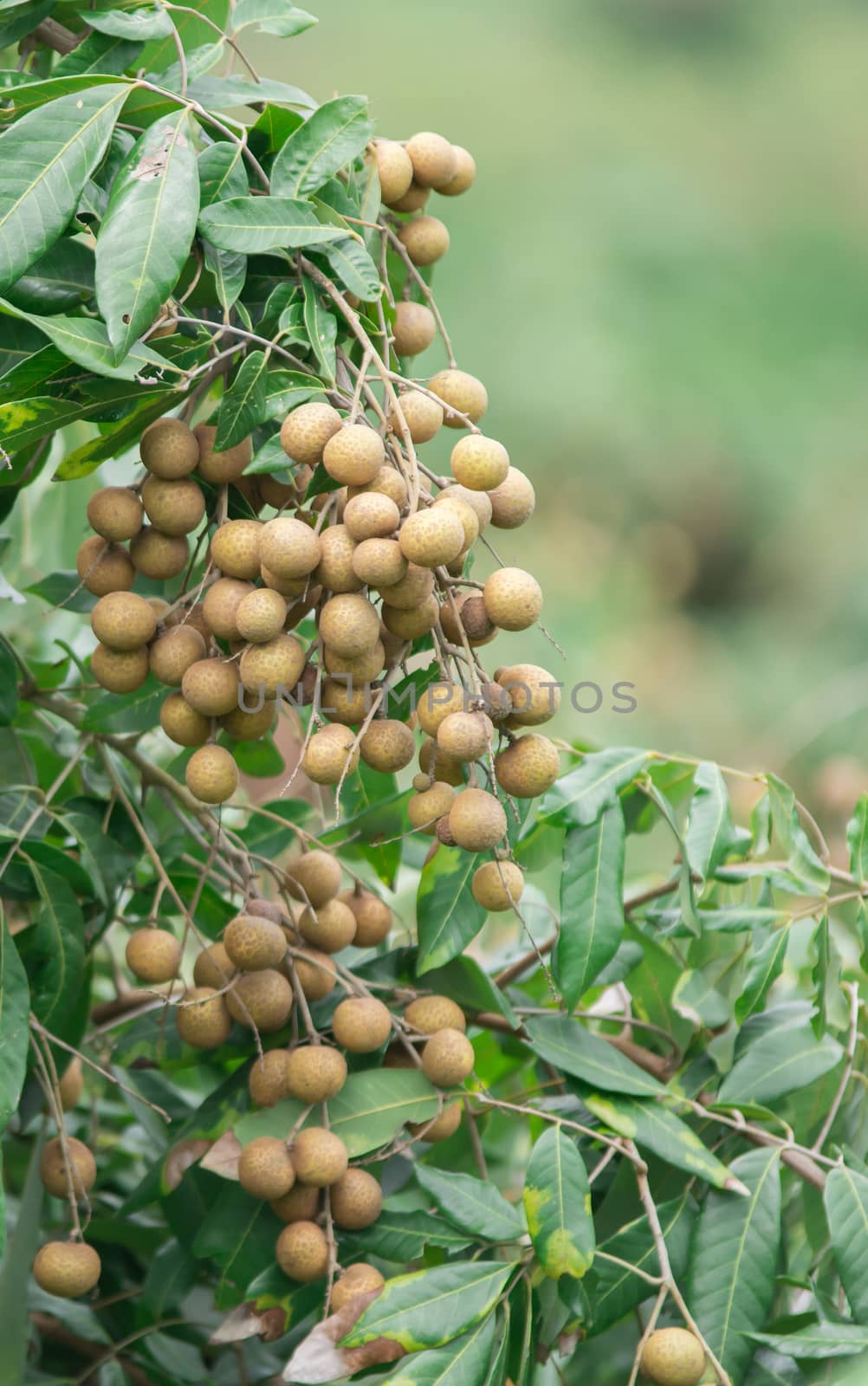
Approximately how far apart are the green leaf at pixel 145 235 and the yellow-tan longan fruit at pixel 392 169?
119mm

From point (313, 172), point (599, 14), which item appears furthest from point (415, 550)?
point (599, 14)

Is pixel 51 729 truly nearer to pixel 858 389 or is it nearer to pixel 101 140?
pixel 101 140

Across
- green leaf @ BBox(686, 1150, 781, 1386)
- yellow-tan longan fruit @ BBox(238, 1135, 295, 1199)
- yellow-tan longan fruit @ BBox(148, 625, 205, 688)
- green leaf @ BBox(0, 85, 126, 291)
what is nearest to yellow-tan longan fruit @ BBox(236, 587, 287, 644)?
yellow-tan longan fruit @ BBox(148, 625, 205, 688)

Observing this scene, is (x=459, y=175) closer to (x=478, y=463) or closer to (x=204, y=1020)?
(x=478, y=463)

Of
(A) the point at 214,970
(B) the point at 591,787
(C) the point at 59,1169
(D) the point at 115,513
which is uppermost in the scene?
(D) the point at 115,513

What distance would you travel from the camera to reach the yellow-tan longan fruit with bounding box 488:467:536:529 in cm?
62

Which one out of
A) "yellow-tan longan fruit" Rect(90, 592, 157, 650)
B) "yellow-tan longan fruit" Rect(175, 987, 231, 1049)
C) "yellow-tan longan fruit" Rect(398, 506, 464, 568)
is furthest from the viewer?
"yellow-tan longan fruit" Rect(175, 987, 231, 1049)

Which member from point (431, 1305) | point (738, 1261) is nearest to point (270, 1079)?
point (431, 1305)

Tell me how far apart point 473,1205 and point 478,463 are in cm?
35

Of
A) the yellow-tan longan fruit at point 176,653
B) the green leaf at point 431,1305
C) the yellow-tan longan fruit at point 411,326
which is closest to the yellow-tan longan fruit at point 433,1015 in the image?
the green leaf at point 431,1305

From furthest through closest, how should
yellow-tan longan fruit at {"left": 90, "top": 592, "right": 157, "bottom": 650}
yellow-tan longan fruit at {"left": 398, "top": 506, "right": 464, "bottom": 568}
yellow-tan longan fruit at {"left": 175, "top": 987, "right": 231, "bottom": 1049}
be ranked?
yellow-tan longan fruit at {"left": 175, "top": 987, "right": 231, "bottom": 1049} → yellow-tan longan fruit at {"left": 90, "top": 592, "right": 157, "bottom": 650} → yellow-tan longan fruit at {"left": 398, "top": 506, "right": 464, "bottom": 568}

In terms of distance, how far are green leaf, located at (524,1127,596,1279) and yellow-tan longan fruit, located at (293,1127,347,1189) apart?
9 centimetres

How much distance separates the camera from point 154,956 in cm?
74

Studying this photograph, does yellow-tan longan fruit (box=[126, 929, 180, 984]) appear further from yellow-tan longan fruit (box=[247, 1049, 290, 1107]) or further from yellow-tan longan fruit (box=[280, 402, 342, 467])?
yellow-tan longan fruit (box=[280, 402, 342, 467])
